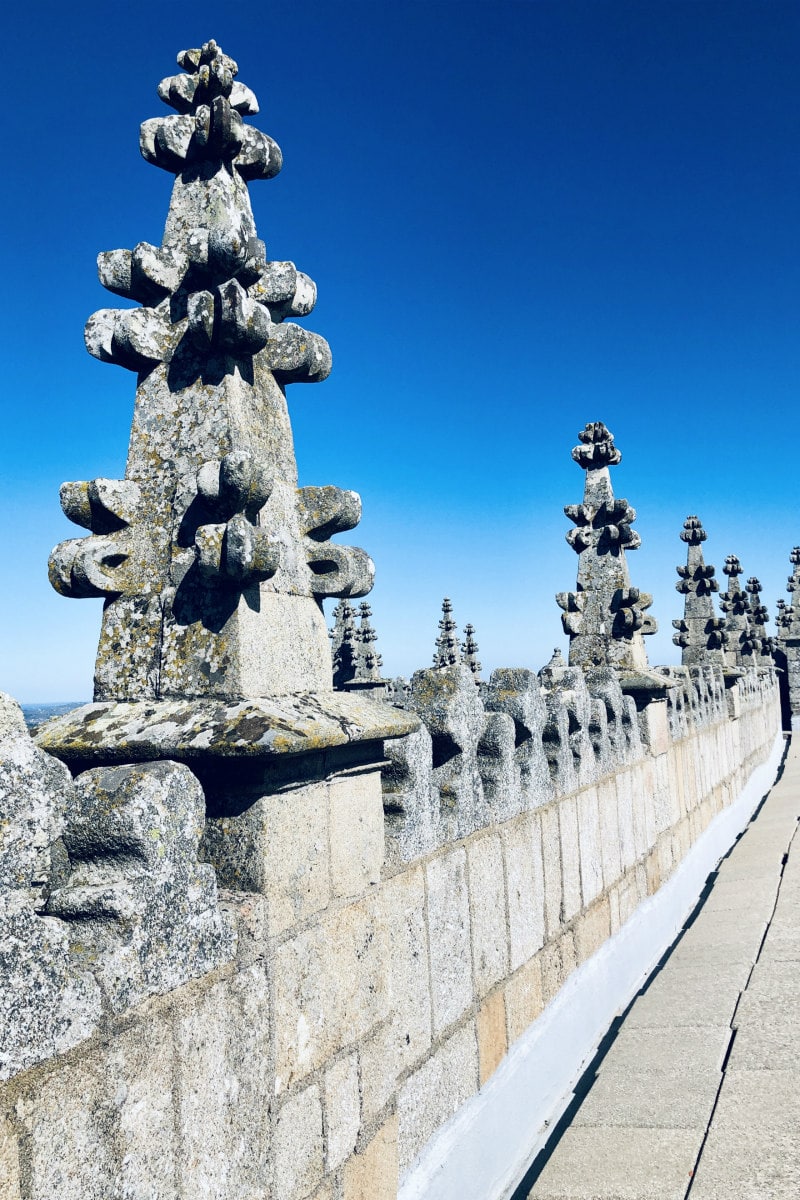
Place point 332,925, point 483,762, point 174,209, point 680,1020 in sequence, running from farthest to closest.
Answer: point 680,1020 < point 483,762 < point 174,209 < point 332,925

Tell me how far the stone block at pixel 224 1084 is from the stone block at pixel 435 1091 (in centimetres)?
94

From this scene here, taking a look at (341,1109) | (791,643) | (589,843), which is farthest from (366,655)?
(341,1109)

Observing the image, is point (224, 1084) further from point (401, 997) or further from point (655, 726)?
point (655, 726)

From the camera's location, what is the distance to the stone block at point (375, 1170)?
2.60 metres

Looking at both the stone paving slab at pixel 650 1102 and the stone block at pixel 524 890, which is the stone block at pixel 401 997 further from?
the stone paving slab at pixel 650 1102

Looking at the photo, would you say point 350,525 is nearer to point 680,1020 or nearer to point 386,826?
point 386,826

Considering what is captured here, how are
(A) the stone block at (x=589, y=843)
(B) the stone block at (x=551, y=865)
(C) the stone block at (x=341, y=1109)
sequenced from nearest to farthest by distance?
(C) the stone block at (x=341, y=1109) < (B) the stone block at (x=551, y=865) < (A) the stone block at (x=589, y=843)

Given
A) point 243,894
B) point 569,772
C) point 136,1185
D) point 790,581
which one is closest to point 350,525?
point 243,894

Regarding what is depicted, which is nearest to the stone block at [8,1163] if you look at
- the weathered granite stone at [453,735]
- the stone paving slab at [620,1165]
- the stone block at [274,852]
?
the stone block at [274,852]

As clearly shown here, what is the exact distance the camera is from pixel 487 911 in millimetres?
3738

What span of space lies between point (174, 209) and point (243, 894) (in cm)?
218

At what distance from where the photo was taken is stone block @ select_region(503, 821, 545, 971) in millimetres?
3982

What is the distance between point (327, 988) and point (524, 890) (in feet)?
5.84

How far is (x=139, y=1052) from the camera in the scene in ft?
5.93
